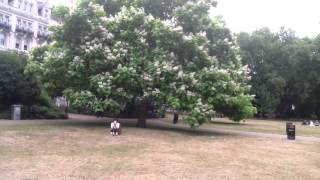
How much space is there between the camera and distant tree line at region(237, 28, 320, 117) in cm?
7906

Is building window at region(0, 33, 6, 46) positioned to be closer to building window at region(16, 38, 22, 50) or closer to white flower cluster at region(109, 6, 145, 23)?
building window at region(16, 38, 22, 50)

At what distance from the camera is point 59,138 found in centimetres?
2691

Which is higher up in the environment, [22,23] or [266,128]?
[22,23]

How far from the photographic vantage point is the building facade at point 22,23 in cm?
6631

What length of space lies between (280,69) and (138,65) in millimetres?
51409

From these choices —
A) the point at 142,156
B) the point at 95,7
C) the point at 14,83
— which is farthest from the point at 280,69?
the point at 142,156

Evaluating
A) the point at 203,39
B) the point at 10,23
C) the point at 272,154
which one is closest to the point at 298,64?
the point at 10,23

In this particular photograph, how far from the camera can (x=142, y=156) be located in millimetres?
22016

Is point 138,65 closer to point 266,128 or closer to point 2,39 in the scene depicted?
point 266,128

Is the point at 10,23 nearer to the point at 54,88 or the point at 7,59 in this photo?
the point at 7,59

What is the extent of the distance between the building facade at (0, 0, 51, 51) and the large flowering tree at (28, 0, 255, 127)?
100ft

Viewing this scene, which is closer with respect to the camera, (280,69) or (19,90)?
(19,90)

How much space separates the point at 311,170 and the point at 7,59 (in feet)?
96.3

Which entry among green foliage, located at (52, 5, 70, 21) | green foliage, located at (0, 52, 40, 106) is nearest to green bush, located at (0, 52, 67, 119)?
green foliage, located at (0, 52, 40, 106)
